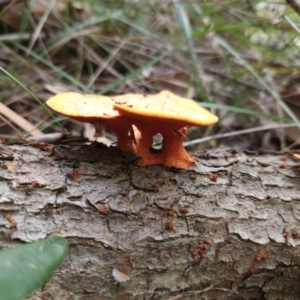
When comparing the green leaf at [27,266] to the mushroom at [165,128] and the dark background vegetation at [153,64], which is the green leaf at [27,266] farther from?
the dark background vegetation at [153,64]

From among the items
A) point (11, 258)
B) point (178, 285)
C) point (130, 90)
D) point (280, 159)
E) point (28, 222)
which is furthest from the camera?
point (130, 90)

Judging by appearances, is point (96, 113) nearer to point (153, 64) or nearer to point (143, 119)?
point (143, 119)

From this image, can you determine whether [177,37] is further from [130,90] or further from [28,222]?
[28,222]

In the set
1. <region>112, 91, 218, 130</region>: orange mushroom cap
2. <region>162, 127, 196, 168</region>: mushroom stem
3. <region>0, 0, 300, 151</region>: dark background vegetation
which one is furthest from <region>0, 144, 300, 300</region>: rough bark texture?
<region>0, 0, 300, 151</region>: dark background vegetation

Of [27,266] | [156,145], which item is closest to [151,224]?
[156,145]

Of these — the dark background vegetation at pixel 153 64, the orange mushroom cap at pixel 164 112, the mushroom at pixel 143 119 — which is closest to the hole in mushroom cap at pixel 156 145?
the mushroom at pixel 143 119

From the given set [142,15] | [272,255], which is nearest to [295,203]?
[272,255]

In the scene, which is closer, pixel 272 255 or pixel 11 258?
pixel 11 258
